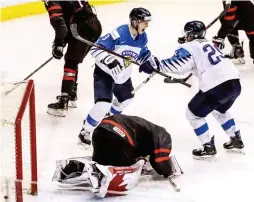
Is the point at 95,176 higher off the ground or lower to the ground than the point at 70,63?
lower

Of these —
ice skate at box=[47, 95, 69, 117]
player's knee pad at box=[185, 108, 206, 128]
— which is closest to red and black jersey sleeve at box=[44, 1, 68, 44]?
ice skate at box=[47, 95, 69, 117]

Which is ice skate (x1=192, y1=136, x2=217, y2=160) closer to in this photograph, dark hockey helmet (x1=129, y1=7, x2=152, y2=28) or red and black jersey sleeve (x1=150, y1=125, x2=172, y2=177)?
red and black jersey sleeve (x1=150, y1=125, x2=172, y2=177)

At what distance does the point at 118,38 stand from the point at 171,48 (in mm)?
2368

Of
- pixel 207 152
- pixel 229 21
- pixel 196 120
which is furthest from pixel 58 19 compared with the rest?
pixel 229 21

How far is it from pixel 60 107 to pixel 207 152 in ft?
3.31

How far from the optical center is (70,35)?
3652mm

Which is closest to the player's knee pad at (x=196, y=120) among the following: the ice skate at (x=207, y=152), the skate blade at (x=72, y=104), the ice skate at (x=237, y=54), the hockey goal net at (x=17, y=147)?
the ice skate at (x=207, y=152)

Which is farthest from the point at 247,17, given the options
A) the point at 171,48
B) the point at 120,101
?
the point at 120,101

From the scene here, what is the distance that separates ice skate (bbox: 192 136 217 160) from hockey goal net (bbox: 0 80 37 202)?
0.82 m

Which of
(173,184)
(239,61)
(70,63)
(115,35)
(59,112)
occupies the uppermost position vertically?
(115,35)

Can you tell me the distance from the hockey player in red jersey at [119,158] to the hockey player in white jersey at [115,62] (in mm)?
364

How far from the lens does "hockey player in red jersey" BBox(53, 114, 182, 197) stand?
254 centimetres

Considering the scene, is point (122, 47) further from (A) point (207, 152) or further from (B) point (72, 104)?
(B) point (72, 104)

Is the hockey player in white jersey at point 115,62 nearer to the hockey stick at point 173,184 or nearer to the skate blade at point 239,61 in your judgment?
the hockey stick at point 173,184
